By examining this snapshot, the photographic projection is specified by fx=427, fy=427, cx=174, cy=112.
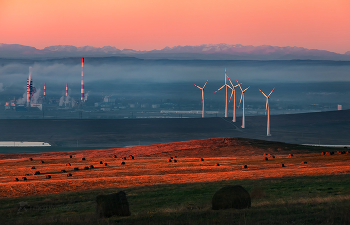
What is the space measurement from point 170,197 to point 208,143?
254 ft

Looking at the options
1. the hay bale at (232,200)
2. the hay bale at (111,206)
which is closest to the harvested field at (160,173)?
the hay bale at (111,206)

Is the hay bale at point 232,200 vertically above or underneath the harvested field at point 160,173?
above

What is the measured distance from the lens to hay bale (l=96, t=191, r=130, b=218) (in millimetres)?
26500

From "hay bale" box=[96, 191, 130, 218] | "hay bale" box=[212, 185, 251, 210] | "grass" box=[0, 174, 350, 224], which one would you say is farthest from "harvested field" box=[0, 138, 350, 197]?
"hay bale" box=[212, 185, 251, 210]

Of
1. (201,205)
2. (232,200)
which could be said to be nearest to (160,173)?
(201,205)

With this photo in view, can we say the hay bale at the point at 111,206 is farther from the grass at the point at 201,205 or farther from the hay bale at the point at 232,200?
the hay bale at the point at 232,200

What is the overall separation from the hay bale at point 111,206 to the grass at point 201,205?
0.64 m

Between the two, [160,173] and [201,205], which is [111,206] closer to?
[201,205]

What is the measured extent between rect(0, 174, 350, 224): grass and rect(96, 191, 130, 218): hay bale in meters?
0.64

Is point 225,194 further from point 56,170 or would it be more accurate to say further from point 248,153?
point 248,153

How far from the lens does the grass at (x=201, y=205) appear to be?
23734 millimetres

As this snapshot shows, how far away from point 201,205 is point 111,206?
23.3ft

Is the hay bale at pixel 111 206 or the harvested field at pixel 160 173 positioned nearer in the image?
the hay bale at pixel 111 206

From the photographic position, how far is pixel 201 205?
100 ft
